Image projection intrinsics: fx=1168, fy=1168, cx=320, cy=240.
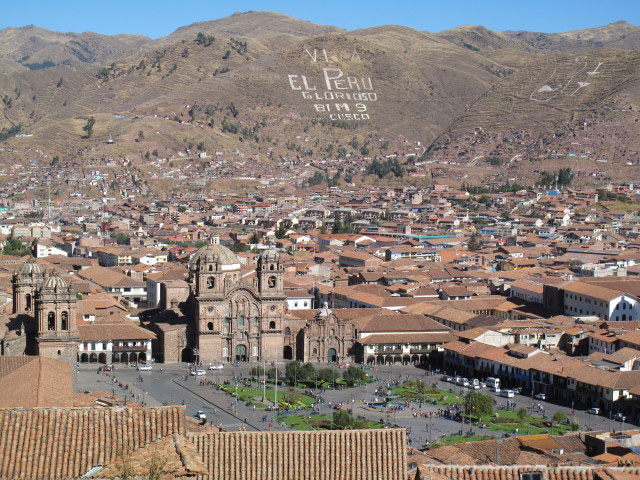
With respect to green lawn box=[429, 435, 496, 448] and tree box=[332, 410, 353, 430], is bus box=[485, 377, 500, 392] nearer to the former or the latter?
green lawn box=[429, 435, 496, 448]

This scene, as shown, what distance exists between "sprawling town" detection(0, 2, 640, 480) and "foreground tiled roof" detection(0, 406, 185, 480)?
0.03 m

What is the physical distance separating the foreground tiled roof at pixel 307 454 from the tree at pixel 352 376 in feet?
122

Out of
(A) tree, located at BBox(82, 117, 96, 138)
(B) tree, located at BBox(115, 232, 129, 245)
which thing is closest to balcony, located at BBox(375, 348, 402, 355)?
(B) tree, located at BBox(115, 232, 129, 245)

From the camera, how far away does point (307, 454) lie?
57.9 ft

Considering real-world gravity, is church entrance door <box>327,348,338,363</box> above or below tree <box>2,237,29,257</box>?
below

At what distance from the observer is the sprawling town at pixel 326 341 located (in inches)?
680

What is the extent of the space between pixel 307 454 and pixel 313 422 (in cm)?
2835

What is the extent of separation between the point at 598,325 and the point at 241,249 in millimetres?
48642

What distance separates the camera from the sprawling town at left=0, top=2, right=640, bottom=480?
1727cm

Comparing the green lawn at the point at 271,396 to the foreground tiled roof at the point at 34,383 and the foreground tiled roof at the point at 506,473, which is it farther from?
the foreground tiled roof at the point at 506,473

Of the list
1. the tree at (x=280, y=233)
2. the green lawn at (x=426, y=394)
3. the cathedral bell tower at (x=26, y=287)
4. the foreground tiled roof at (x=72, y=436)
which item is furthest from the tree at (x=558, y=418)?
the tree at (x=280, y=233)

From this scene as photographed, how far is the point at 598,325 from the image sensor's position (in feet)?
208

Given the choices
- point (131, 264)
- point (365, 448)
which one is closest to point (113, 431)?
point (365, 448)

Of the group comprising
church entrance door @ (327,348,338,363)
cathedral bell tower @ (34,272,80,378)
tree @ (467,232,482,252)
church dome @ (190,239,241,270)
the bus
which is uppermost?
church dome @ (190,239,241,270)
